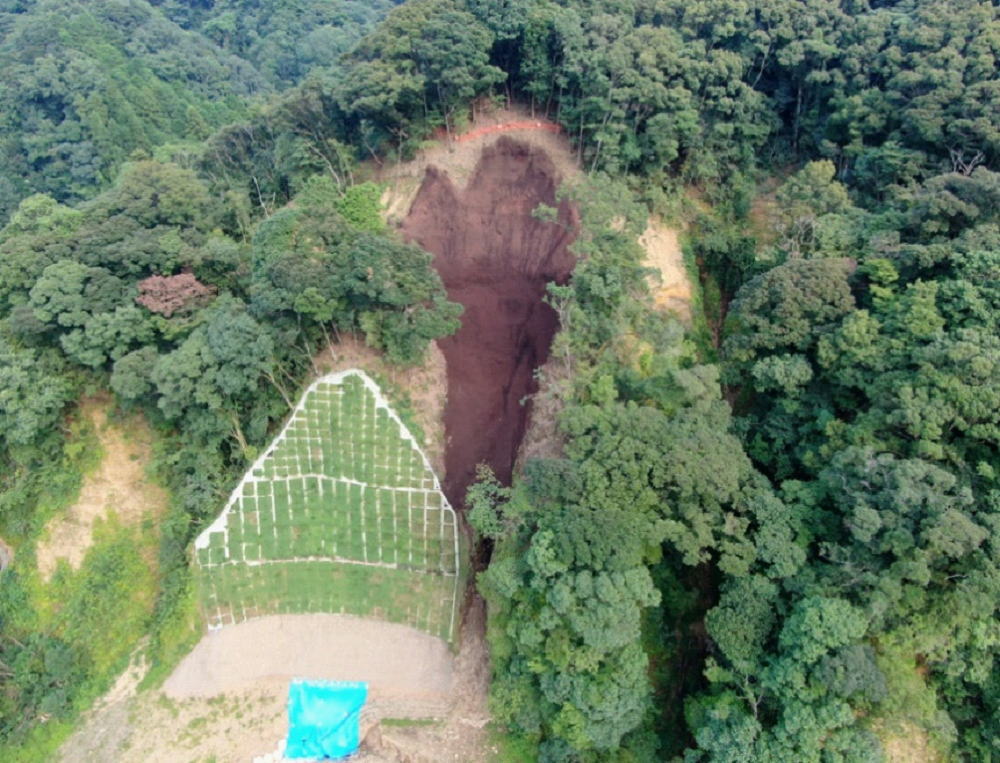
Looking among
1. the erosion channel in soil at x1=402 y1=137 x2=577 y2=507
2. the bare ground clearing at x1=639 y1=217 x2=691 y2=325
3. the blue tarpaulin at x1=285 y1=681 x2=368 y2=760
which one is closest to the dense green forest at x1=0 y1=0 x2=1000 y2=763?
the bare ground clearing at x1=639 y1=217 x2=691 y2=325

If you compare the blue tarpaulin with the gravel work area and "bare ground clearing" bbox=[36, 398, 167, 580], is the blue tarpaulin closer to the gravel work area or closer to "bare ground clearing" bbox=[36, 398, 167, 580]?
the gravel work area

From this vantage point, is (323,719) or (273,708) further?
(273,708)

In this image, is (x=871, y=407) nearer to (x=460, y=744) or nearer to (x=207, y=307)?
(x=460, y=744)

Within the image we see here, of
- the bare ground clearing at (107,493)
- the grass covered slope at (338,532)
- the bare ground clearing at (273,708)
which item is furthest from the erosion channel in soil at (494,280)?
the bare ground clearing at (107,493)

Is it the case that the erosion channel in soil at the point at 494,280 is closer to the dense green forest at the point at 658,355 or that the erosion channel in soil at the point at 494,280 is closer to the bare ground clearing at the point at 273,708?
the dense green forest at the point at 658,355

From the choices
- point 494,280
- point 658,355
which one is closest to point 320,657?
point 658,355

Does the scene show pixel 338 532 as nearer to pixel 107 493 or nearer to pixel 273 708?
pixel 273 708
